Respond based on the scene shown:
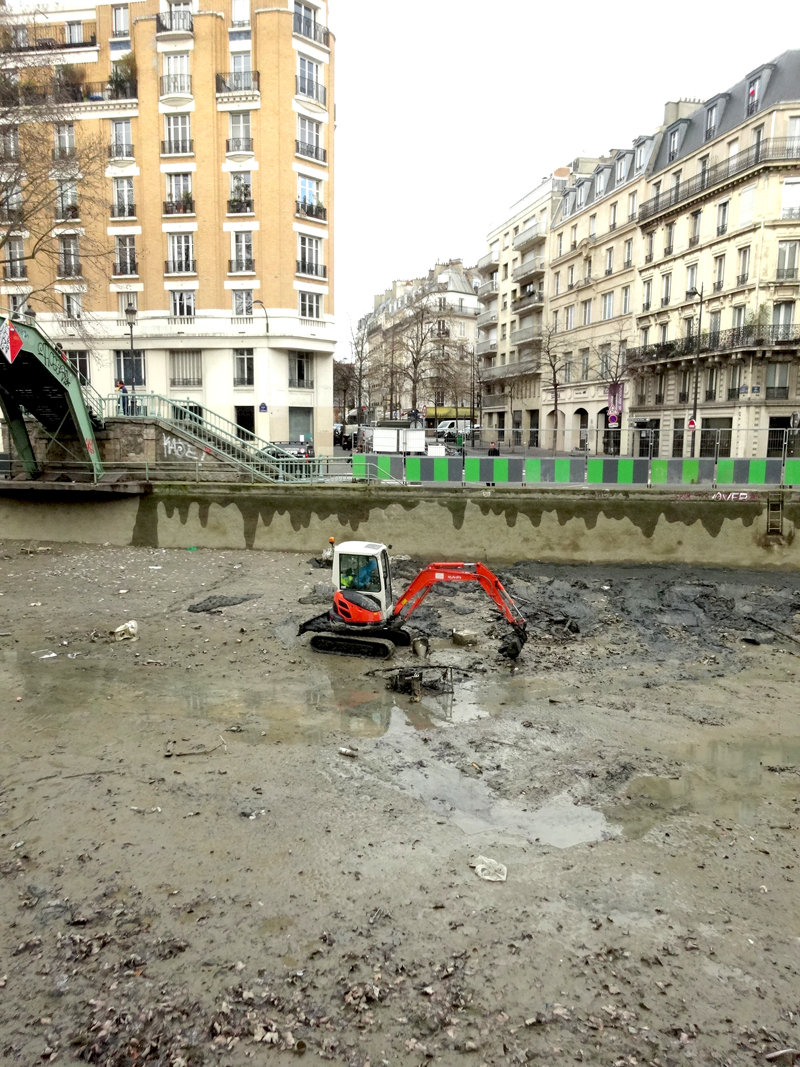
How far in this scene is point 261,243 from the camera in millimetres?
35594

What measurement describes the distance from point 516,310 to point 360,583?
54467 millimetres

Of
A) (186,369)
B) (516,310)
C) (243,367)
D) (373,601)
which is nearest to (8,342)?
(373,601)

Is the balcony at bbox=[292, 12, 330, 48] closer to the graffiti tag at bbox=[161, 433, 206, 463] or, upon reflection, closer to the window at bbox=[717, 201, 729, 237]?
the window at bbox=[717, 201, 729, 237]

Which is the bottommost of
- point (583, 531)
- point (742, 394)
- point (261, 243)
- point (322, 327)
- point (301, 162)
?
point (583, 531)

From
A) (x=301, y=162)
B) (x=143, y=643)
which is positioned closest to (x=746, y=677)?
(x=143, y=643)

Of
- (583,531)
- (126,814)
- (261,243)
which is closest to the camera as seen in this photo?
(126,814)

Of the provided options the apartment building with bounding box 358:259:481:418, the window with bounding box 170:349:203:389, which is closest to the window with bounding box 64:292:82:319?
the window with bounding box 170:349:203:389

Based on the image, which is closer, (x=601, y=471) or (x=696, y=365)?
(x=601, y=471)

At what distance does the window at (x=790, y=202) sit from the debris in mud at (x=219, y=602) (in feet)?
116

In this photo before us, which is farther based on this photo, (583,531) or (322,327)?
(322,327)

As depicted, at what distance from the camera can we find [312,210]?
36.5m

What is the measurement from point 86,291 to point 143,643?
30.2 metres

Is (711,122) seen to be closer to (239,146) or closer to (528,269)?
(528,269)

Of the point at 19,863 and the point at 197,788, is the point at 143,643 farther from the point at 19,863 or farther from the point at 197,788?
the point at 19,863
